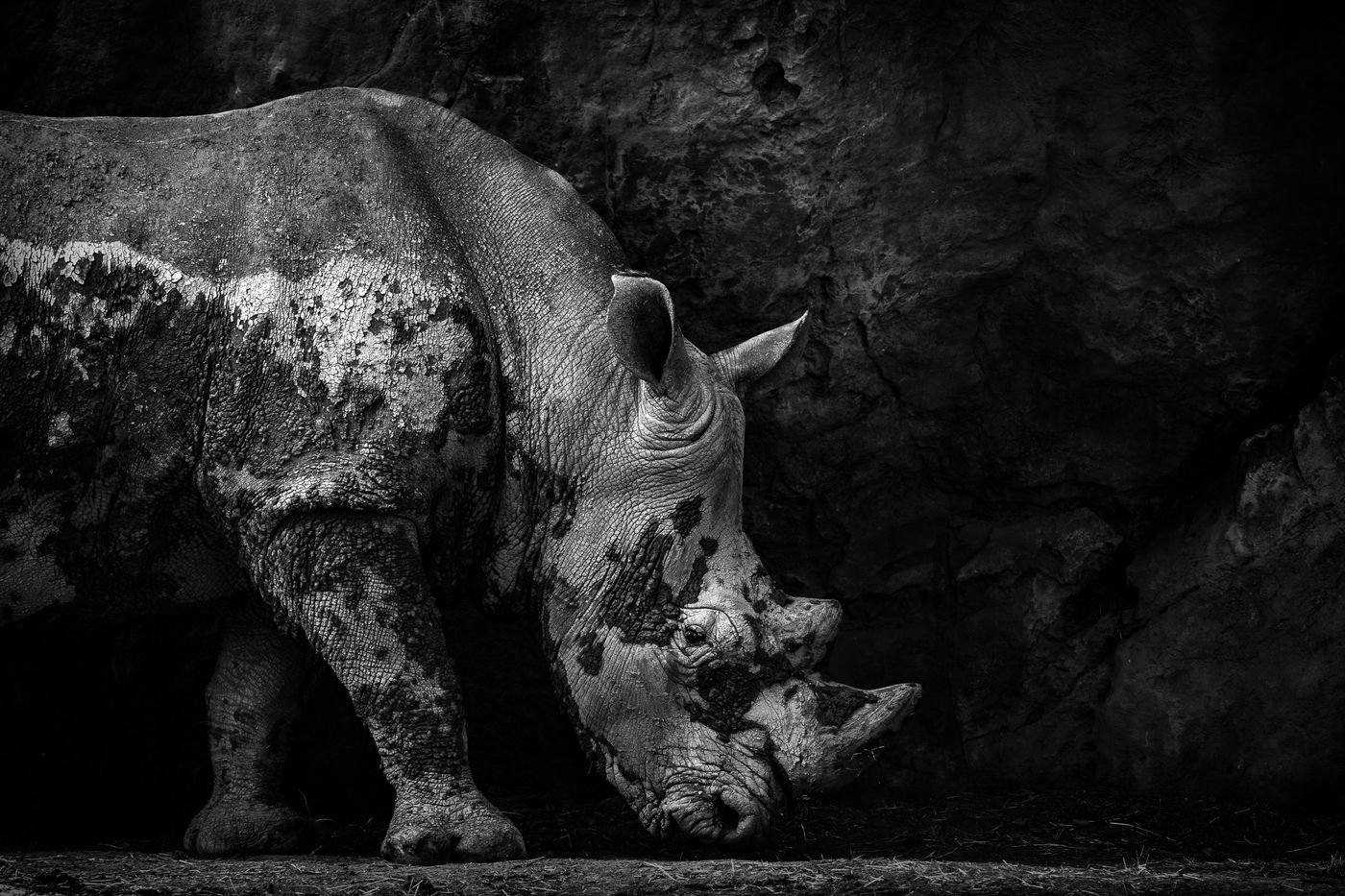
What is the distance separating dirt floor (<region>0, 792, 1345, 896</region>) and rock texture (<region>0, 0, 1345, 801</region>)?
31 cm

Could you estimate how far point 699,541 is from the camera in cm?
510

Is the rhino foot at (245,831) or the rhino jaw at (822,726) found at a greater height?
the rhino jaw at (822,726)

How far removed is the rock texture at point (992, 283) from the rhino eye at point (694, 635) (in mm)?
1544

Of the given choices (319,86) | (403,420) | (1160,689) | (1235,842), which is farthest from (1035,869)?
(319,86)

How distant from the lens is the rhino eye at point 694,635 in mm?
4980

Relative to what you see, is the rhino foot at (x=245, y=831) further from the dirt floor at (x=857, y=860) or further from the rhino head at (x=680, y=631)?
the rhino head at (x=680, y=631)

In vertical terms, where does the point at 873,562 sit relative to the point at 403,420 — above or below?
below

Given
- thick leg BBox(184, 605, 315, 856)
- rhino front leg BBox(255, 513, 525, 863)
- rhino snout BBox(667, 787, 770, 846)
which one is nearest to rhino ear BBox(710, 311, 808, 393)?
rhino front leg BBox(255, 513, 525, 863)

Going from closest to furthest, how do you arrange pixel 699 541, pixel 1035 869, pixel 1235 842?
pixel 1035 869
pixel 699 541
pixel 1235 842

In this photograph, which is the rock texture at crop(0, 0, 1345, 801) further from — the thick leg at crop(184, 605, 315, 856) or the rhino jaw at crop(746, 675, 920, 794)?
the rhino jaw at crop(746, 675, 920, 794)

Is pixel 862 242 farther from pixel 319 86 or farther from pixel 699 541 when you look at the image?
pixel 319 86

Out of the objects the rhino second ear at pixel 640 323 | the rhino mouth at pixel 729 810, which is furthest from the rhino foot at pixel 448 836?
the rhino second ear at pixel 640 323

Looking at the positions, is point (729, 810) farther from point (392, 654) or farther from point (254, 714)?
point (254, 714)

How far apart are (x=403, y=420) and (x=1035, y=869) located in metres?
2.54
